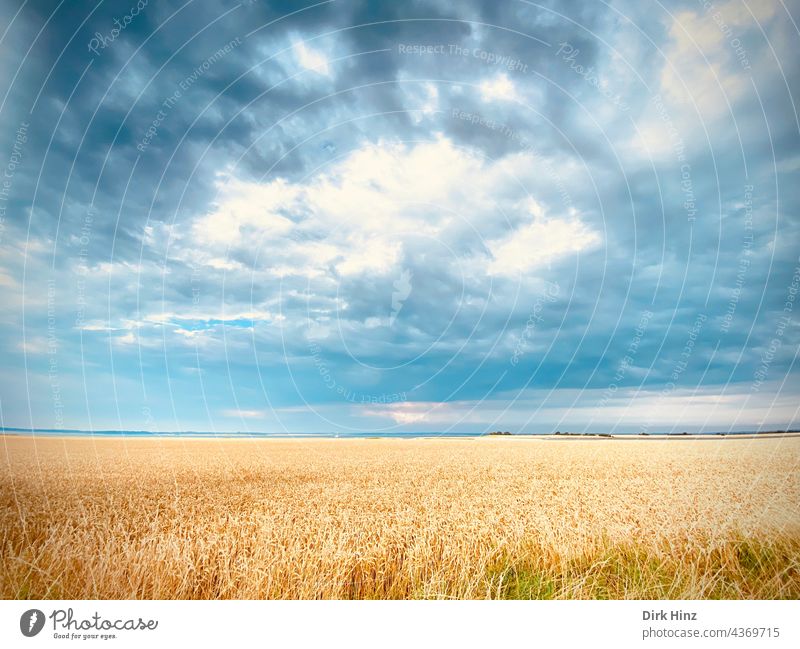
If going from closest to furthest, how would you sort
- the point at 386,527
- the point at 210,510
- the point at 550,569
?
the point at 550,569 → the point at 386,527 → the point at 210,510

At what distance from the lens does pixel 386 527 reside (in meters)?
8.08

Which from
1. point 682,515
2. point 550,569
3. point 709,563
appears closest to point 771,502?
point 682,515

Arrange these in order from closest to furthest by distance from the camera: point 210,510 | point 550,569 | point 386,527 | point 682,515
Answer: point 550,569, point 386,527, point 682,515, point 210,510

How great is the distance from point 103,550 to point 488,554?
5621mm
